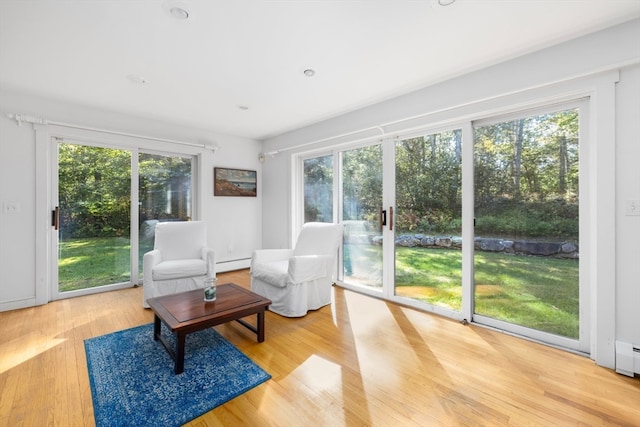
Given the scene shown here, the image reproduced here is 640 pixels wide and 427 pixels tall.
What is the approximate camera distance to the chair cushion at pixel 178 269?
9.98ft

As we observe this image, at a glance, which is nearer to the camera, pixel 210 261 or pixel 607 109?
pixel 607 109

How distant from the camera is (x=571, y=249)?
224 cm

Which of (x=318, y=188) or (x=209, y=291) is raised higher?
(x=318, y=188)

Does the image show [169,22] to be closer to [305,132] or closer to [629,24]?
[305,132]

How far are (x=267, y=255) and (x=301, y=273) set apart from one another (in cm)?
68

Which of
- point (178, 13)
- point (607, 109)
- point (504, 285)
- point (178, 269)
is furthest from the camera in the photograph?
point (178, 269)

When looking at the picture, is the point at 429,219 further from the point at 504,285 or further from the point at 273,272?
the point at 273,272

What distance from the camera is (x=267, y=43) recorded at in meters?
2.13

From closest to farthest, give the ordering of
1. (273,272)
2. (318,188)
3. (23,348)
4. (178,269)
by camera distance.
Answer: (23,348) → (273,272) → (178,269) → (318,188)

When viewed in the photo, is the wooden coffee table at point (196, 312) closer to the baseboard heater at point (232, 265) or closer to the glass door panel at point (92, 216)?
the glass door panel at point (92, 216)

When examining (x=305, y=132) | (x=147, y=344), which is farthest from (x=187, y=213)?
(x=147, y=344)

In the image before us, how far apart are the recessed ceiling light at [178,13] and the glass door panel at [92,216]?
2723 mm

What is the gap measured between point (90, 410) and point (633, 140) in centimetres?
374

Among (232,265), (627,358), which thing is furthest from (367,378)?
(232,265)
